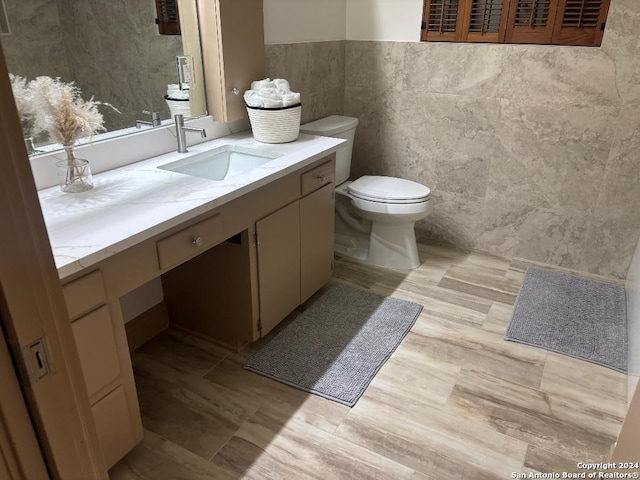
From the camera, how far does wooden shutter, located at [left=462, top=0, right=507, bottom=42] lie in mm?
2771

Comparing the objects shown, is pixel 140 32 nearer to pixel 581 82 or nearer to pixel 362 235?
pixel 362 235

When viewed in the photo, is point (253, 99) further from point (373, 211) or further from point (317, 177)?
point (373, 211)

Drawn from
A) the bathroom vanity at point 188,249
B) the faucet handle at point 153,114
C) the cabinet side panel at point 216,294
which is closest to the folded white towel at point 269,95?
the bathroom vanity at point 188,249

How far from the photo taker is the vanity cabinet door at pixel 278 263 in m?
2.13

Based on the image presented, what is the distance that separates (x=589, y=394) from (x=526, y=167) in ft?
4.58

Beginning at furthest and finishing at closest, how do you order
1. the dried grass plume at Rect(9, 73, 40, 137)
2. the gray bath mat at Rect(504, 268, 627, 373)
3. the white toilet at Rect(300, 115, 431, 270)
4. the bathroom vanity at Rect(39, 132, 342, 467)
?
the white toilet at Rect(300, 115, 431, 270), the gray bath mat at Rect(504, 268, 627, 373), the dried grass plume at Rect(9, 73, 40, 137), the bathroom vanity at Rect(39, 132, 342, 467)

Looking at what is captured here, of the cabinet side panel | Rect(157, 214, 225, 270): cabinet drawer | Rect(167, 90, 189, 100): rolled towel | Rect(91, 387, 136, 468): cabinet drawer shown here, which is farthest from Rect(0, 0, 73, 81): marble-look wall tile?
Rect(91, 387, 136, 468): cabinet drawer

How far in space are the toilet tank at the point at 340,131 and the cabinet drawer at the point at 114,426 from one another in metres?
1.80

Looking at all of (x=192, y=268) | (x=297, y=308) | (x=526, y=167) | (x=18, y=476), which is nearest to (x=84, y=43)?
(x=192, y=268)

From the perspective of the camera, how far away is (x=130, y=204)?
1688mm

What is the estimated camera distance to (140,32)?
2.10 meters

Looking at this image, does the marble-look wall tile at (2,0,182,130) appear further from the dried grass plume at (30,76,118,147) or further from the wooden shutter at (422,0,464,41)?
the wooden shutter at (422,0,464,41)

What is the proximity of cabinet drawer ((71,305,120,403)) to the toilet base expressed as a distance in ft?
6.07

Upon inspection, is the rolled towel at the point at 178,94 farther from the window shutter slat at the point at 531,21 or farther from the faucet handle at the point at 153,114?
the window shutter slat at the point at 531,21
